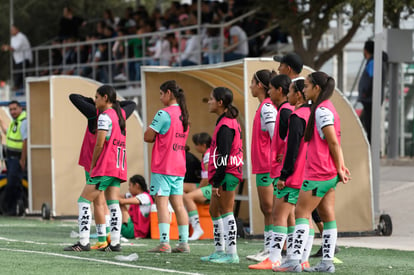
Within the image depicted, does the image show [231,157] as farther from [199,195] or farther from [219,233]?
[199,195]

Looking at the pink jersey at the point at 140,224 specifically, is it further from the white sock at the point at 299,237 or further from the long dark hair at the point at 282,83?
the white sock at the point at 299,237

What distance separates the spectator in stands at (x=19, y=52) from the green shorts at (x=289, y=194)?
21100 mm

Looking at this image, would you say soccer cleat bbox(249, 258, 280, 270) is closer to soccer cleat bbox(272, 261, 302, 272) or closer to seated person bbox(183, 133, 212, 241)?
soccer cleat bbox(272, 261, 302, 272)

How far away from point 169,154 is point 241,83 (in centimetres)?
484

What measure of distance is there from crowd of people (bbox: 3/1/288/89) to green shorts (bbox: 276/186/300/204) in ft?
41.6

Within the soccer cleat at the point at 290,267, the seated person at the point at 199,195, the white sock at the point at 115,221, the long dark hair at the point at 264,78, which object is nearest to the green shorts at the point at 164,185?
the white sock at the point at 115,221

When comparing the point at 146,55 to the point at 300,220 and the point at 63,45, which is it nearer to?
the point at 63,45

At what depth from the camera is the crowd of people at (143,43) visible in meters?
23.0

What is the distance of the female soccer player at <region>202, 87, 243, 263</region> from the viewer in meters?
10.6

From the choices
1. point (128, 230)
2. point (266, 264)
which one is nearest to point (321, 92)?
point (266, 264)

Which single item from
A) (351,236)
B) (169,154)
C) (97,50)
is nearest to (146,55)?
(97,50)

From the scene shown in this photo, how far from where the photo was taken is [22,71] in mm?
30812

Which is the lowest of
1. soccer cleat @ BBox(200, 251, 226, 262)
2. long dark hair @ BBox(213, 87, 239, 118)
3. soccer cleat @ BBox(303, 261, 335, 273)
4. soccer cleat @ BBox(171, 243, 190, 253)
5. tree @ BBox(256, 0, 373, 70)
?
soccer cleat @ BBox(171, 243, 190, 253)

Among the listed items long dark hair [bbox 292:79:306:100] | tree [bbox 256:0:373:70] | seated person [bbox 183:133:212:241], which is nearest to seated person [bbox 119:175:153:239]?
seated person [bbox 183:133:212:241]
